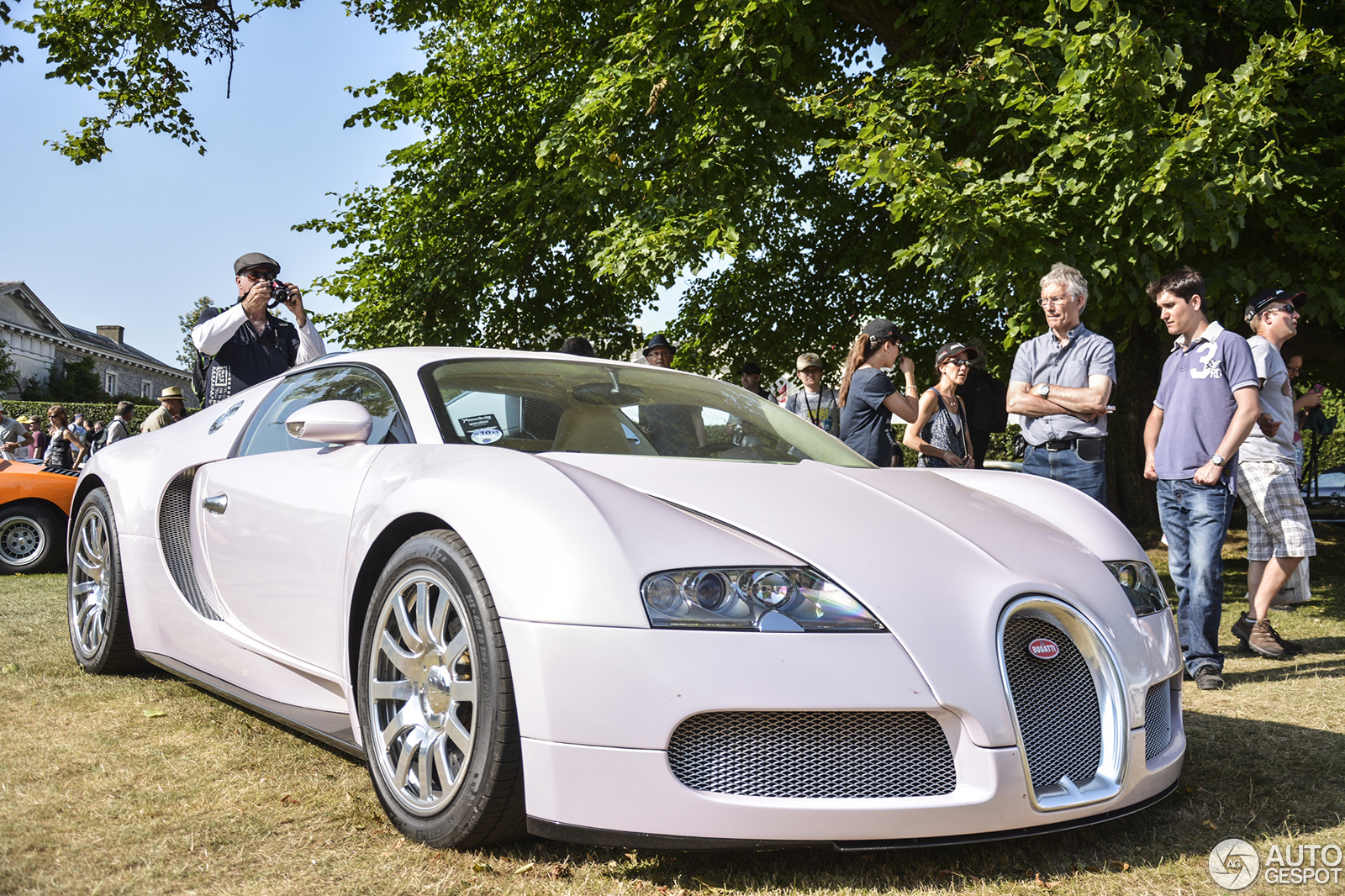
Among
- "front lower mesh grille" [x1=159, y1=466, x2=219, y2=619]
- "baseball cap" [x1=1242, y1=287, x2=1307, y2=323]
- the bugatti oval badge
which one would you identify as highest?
"baseball cap" [x1=1242, y1=287, x2=1307, y2=323]

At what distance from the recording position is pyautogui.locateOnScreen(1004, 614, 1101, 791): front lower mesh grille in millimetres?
2348

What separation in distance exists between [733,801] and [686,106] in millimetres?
8659

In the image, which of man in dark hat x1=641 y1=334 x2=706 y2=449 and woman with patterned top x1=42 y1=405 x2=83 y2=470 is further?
woman with patterned top x1=42 y1=405 x2=83 y2=470

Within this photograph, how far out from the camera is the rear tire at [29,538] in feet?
30.5

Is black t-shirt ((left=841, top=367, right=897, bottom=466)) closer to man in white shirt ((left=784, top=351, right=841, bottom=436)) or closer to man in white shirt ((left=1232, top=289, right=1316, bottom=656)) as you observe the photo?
man in white shirt ((left=1232, top=289, right=1316, bottom=656))

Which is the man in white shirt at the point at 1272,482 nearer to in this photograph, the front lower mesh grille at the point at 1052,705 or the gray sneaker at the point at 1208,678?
the gray sneaker at the point at 1208,678

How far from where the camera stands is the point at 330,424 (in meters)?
3.07

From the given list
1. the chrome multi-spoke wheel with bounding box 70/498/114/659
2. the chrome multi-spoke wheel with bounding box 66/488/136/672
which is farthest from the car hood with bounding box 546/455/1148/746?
the chrome multi-spoke wheel with bounding box 70/498/114/659

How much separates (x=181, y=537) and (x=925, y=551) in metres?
2.74

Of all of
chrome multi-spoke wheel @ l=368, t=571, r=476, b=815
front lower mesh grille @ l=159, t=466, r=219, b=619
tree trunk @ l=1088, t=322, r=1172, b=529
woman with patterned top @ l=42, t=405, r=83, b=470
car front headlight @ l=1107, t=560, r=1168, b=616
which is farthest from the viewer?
woman with patterned top @ l=42, t=405, r=83, b=470

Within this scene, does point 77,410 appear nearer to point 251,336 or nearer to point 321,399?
point 251,336

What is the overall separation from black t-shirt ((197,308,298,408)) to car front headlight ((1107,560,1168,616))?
14.1 ft

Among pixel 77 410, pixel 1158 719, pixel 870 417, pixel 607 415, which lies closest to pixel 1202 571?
pixel 870 417

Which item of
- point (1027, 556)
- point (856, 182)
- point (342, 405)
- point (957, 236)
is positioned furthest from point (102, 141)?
point (1027, 556)
